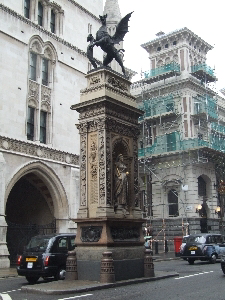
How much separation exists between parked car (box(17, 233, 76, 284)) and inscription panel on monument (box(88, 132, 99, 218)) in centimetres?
251

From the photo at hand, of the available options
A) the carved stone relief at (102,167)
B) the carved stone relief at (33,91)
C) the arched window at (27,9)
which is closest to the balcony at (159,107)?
the carved stone relief at (33,91)

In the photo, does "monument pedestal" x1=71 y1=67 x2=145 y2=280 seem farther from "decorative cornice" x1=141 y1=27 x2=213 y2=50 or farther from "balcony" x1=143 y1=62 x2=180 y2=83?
"decorative cornice" x1=141 y1=27 x2=213 y2=50

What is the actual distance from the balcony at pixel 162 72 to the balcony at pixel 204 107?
3315 millimetres

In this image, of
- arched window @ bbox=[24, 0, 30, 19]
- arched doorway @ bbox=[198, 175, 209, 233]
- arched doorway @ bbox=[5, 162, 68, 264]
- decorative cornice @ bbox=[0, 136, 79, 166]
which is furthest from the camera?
arched doorway @ bbox=[198, 175, 209, 233]

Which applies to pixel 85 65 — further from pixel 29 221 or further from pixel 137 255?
pixel 137 255

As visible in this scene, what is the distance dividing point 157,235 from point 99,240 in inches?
923

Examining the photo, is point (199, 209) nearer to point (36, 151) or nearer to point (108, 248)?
point (36, 151)

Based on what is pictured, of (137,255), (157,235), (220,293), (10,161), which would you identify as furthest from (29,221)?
→ (220,293)

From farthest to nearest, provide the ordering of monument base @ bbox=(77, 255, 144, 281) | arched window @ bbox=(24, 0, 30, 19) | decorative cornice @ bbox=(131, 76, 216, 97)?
decorative cornice @ bbox=(131, 76, 216, 97)
arched window @ bbox=(24, 0, 30, 19)
monument base @ bbox=(77, 255, 144, 281)

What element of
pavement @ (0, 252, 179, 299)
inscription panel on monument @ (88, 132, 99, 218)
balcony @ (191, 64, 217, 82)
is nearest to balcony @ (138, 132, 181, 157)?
balcony @ (191, 64, 217, 82)

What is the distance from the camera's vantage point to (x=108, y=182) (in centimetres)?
1376

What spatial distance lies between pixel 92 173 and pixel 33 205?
56.7 ft

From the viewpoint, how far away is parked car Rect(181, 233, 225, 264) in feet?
73.3

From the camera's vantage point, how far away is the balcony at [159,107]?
37.9 meters
